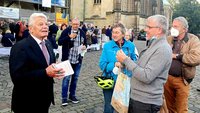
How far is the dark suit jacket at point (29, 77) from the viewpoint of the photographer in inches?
140

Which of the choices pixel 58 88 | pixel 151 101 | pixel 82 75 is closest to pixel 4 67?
pixel 82 75

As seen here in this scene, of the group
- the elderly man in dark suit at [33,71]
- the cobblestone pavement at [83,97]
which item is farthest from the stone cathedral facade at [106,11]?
the elderly man in dark suit at [33,71]

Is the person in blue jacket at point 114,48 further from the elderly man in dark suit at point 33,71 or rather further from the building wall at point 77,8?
the building wall at point 77,8

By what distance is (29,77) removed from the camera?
3.60 m

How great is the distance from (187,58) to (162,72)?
1.49 metres

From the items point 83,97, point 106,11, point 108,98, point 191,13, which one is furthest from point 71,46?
point 191,13

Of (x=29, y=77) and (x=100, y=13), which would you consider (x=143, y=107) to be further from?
(x=100, y=13)

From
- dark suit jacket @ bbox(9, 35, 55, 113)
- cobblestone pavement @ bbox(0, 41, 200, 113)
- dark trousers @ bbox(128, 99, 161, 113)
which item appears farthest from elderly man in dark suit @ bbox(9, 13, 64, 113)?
cobblestone pavement @ bbox(0, 41, 200, 113)

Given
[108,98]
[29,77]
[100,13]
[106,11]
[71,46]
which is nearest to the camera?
[29,77]

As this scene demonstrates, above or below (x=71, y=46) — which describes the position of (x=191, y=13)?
above

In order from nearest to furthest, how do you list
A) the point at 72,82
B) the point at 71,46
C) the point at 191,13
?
1. the point at 71,46
2. the point at 72,82
3. the point at 191,13

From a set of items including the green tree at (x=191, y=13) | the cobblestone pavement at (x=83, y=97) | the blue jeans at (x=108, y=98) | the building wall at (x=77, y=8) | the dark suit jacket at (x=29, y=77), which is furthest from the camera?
the green tree at (x=191, y=13)

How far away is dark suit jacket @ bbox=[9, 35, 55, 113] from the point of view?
356 centimetres

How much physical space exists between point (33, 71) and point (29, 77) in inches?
3.4
